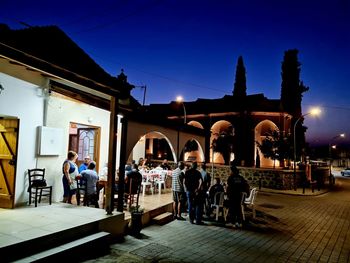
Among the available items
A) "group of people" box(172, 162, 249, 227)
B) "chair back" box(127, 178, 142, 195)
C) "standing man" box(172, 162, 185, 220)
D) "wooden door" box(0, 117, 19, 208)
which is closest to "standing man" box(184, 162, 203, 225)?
"group of people" box(172, 162, 249, 227)

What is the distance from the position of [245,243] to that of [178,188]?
2.71 m

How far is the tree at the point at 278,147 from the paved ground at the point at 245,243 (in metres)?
12.6

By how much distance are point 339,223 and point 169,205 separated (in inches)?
237

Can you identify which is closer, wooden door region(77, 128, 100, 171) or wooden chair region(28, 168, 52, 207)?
wooden chair region(28, 168, 52, 207)

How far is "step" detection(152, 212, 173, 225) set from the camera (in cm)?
791

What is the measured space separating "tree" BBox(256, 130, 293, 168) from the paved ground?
12.6 metres

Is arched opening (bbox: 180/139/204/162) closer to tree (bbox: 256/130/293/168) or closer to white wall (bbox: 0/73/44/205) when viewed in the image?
tree (bbox: 256/130/293/168)

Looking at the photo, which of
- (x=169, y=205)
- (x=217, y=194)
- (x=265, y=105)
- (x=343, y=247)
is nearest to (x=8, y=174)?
(x=169, y=205)

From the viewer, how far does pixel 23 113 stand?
7117mm

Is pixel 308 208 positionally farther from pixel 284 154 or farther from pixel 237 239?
pixel 284 154

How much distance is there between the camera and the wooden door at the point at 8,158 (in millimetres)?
6844

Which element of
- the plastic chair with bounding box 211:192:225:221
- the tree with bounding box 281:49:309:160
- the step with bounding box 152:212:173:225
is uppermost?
the tree with bounding box 281:49:309:160

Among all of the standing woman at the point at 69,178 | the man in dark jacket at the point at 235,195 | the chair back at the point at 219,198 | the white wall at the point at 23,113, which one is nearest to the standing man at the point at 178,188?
the chair back at the point at 219,198

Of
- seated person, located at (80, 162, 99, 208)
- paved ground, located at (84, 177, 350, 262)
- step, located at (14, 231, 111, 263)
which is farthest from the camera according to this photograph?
seated person, located at (80, 162, 99, 208)
